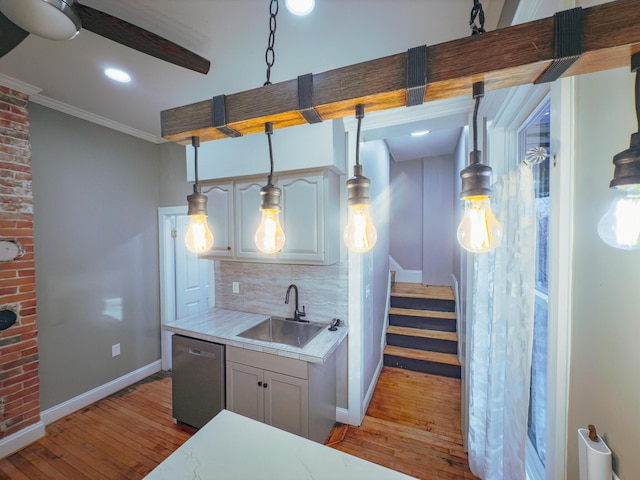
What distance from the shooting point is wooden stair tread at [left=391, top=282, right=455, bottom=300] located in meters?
3.93

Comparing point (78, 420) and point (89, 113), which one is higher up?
point (89, 113)

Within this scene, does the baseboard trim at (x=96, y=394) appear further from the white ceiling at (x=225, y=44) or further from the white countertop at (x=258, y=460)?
the white ceiling at (x=225, y=44)

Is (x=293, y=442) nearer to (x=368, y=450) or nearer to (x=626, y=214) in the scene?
(x=626, y=214)

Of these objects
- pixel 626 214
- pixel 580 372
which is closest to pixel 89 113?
pixel 626 214

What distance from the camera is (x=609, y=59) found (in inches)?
18.8

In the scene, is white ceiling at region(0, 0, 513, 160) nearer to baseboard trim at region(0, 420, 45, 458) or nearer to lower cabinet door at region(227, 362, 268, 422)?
lower cabinet door at region(227, 362, 268, 422)

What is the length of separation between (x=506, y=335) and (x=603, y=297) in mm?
730

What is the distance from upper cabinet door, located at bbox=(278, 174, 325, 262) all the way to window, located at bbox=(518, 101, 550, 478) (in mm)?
1332

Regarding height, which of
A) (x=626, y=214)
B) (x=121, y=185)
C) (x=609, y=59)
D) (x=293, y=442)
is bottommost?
(x=293, y=442)

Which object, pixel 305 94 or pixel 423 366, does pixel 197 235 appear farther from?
pixel 423 366

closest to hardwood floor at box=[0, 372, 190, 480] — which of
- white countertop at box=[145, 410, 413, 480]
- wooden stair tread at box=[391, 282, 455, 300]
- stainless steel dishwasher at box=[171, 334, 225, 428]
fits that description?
stainless steel dishwasher at box=[171, 334, 225, 428]

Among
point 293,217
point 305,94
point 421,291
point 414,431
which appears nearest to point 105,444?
point 293,217

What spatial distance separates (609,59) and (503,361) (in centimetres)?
142

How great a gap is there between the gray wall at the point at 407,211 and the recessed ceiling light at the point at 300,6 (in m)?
4.02
